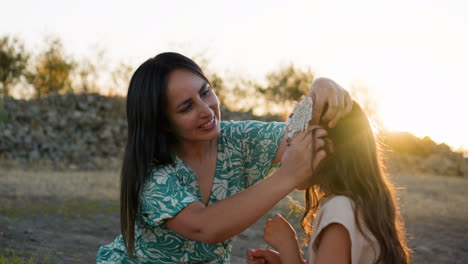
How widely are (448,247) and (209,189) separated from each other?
4463 millimetres

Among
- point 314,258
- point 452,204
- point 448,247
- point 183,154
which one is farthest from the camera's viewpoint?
point 452,204

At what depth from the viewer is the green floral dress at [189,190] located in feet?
7.21

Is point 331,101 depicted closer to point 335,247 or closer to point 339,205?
point 339,205

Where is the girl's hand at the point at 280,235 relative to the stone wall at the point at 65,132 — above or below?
above

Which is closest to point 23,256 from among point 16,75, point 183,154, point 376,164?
point 183,154

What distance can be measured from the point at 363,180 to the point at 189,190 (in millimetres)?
883

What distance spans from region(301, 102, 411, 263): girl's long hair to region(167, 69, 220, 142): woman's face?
648 millimetres

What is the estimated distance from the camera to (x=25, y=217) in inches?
272

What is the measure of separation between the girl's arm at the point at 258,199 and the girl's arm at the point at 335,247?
0.80ft

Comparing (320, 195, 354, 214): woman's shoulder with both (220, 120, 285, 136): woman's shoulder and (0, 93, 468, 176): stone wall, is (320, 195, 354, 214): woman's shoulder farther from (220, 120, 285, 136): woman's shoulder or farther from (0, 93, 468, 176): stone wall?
(0, 93, 468, 176): stone wall

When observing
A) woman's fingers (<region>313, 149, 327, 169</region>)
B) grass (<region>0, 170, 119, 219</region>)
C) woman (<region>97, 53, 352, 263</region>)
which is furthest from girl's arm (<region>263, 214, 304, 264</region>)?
grass (<region>0, 170, 119, 219</region>)

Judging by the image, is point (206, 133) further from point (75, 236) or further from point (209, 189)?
point (75, 236)

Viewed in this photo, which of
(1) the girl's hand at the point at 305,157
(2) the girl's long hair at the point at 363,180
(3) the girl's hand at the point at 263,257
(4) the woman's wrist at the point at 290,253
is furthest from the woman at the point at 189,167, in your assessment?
(4) the woman's wrist at the point at 290,253

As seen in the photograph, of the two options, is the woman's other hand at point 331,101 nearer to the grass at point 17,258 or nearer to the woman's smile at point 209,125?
the woman's smile at point 209,125
